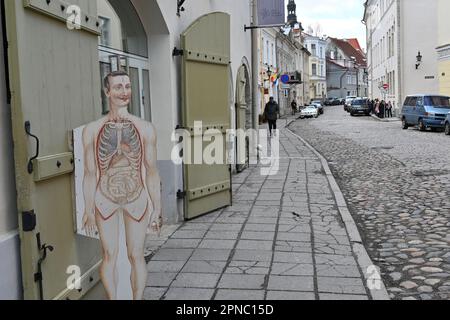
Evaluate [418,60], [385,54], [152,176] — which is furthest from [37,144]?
[385,54]

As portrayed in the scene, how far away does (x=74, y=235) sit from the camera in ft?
12.4

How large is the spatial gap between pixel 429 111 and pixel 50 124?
78.5ft

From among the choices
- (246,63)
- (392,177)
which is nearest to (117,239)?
(392,177)

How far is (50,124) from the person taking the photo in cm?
344

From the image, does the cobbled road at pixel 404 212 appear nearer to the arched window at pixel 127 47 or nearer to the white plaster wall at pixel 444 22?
the arched window at pixel 127 47

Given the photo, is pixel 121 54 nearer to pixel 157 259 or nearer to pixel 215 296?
pixel 157 259

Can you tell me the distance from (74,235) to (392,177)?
8.68 meters

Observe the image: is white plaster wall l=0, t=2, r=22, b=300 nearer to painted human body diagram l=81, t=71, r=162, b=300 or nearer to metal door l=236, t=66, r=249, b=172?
painted human body diagram l=81, t=71, r=162, b=300

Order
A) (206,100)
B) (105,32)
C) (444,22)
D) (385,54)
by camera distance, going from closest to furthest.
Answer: (105,32) < (206,100) < (444,22) < (385,54)

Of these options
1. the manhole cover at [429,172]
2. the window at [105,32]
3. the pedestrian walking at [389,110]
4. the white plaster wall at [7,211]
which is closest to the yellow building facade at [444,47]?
the pedestrian walking at [389,110]

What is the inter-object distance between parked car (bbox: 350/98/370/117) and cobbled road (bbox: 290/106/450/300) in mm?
32984

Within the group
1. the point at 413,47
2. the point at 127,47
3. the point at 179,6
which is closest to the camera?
the point at 127,47

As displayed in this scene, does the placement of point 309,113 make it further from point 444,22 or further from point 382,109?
point 444,22

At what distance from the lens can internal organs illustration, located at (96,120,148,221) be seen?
3.29m
